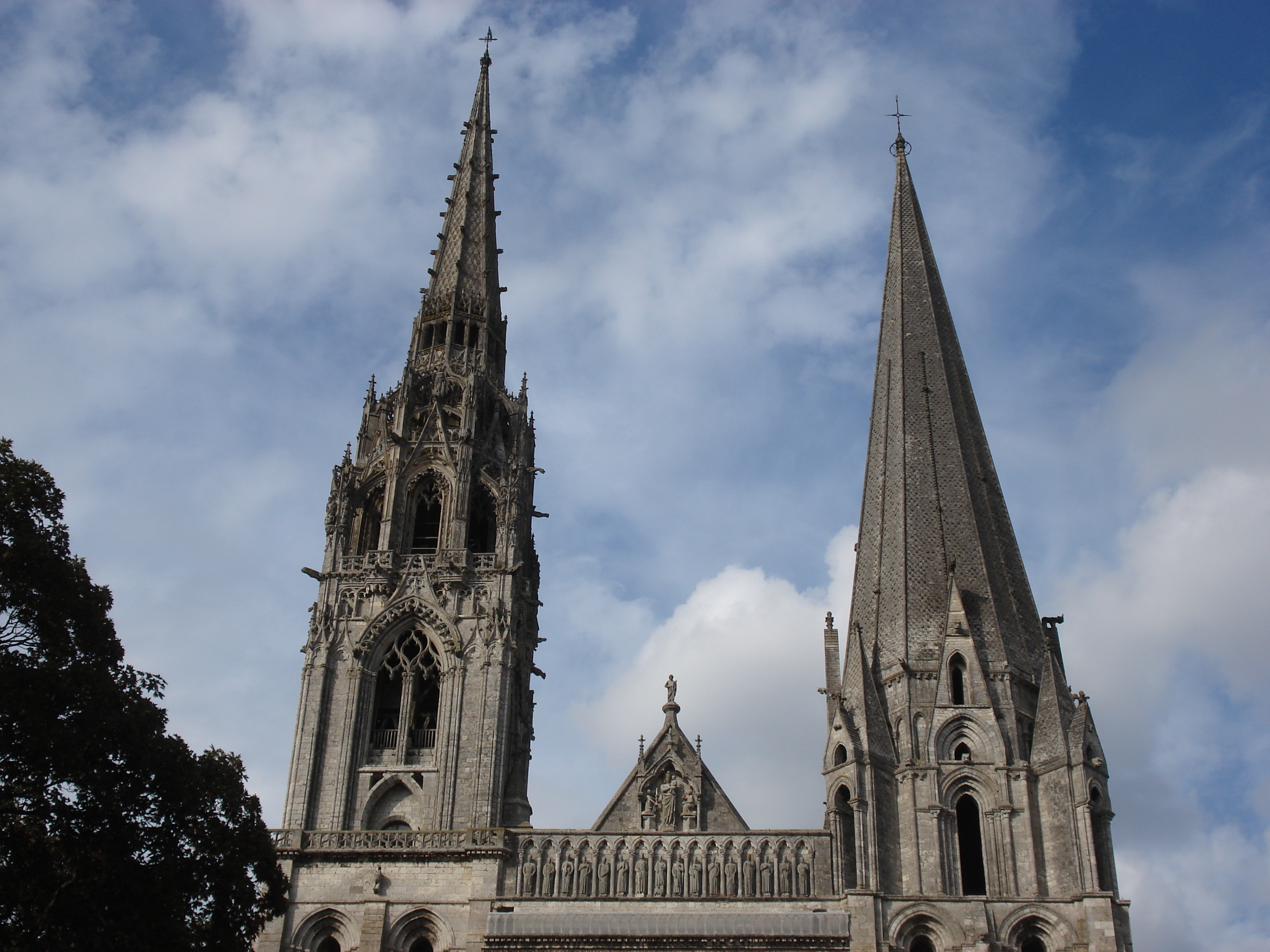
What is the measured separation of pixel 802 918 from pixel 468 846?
7176 mm

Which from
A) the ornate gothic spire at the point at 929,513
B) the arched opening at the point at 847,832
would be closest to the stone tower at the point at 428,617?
the arched opening at the point at 847,832

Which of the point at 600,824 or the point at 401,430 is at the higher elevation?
the point at 401,430

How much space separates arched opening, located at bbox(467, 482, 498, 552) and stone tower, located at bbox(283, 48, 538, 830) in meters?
0.04

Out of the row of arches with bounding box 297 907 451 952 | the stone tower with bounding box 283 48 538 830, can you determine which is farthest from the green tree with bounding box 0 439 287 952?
the stone tower with bounding box 283 48 538 830

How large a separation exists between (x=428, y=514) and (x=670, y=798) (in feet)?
34.5

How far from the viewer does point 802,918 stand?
26453 millimetres

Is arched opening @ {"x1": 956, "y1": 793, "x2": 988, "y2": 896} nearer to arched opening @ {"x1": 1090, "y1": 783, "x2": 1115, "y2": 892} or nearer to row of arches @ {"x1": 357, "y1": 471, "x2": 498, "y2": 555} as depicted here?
arched opening @ {"x1": 1090, "y1": 783, "x2": 1115, "y2": 892}

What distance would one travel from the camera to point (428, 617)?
31875 mm

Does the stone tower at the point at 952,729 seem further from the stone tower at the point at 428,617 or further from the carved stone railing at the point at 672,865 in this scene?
the stone tower at the point at 428,617

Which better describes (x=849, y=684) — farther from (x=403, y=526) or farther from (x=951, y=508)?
(x=403, y=526)

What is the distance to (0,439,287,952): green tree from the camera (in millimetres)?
17016

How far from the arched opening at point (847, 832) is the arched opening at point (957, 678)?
3365 millimetres

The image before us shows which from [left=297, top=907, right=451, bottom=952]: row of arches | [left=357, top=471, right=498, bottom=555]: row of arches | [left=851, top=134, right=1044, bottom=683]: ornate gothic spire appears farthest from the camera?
[left=357, top=471, right=498, bottom=555]: row of arches

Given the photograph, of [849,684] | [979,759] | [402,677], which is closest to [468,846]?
[402,677]
